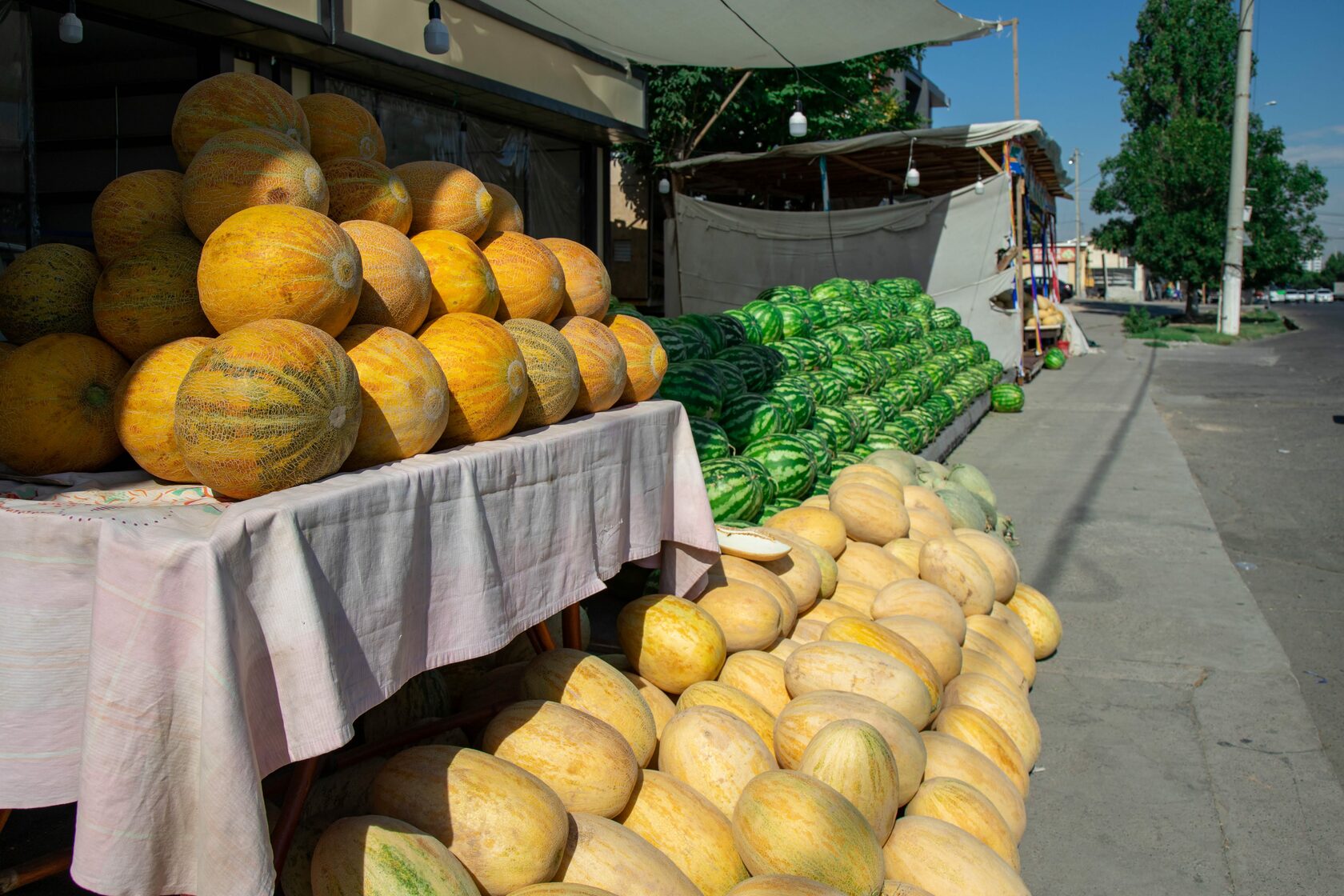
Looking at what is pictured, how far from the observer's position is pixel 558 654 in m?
2.96

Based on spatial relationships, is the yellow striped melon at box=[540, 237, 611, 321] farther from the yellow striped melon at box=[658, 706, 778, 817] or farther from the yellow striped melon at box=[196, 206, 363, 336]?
the yellow striped melon at box=[658, 706, 778, 817]

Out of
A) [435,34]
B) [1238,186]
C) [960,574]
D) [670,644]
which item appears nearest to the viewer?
[670,644]

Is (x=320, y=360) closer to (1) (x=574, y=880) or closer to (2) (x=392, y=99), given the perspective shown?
(1) (x=574, y=880)

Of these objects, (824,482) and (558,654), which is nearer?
(558,654)

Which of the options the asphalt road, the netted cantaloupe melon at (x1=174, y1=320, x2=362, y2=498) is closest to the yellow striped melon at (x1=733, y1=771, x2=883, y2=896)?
the netted cantaloupe melon at (x1=174, y1=320, x2=362, y2=498)

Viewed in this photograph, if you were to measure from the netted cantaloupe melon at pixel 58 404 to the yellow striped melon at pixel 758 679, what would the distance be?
2.17m

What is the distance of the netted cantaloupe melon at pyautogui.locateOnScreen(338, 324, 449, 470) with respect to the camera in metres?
2.30

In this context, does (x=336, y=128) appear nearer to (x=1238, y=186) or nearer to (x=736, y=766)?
(x=736, y=766)

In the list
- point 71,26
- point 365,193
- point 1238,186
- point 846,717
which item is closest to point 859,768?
point 846,717

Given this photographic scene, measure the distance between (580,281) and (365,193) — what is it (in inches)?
36.9

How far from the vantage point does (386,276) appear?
2.54 metres

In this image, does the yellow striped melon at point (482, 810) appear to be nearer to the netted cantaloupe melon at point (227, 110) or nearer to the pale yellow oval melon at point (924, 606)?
the netted cantaloupe melon at point (227, 110)

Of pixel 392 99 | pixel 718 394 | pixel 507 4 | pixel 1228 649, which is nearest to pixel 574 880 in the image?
pixel 718 394

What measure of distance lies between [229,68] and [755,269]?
10.4 m
